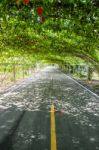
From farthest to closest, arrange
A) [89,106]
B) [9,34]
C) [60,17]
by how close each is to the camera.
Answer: [9,34]
[89,106]
[60,17]

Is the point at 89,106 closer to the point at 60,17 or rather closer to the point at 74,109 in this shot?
the point at 74,109

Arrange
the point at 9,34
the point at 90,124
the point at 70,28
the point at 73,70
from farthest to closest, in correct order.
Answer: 1. the point at 73,70
2. the point at 9,34
3. the point at 70,28
4. the point at 90,124

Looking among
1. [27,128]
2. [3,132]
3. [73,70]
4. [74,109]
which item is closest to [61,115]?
[74,109]

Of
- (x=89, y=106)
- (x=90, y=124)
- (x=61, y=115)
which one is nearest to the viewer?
(x=90, y=124)

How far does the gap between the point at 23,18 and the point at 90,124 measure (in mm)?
6426

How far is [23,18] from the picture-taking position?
1575 cm

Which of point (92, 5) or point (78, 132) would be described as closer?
point (78, 132)

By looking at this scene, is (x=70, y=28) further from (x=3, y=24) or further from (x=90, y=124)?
(x=90, y=124)

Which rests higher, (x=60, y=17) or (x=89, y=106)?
A: (x=60, y=17)

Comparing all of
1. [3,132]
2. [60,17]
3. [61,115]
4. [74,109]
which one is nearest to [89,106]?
[74,109]

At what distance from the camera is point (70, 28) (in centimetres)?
1858

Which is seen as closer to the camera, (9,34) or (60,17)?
(60,17)

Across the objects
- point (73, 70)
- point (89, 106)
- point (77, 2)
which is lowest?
point (73, 70)

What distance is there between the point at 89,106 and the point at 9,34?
314 inches
